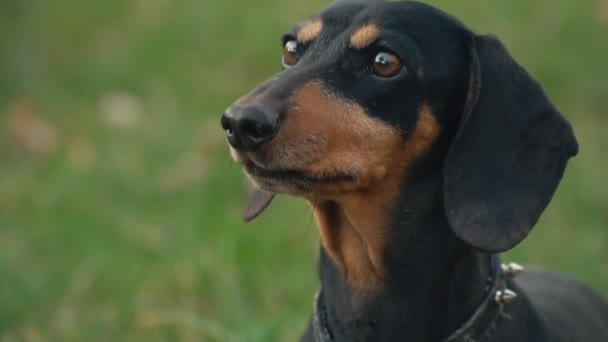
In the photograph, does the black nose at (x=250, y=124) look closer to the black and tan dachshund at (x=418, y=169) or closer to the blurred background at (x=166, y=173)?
the black and tan dachshund at (x=418, y=169)

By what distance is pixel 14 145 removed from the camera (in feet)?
24.6

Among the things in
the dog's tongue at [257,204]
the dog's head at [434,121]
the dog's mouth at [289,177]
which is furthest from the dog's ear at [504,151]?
the dog's tongue at [257,204]

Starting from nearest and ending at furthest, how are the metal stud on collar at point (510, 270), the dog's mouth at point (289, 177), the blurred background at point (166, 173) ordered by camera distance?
1. the dog's mouth at point (289, 177)
2. the metal stud on collar at point (510, 270)
3. the blurred background at point (166, 173)

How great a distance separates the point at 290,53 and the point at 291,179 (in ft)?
1.96

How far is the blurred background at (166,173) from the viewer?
207 inches

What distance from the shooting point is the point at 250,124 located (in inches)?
128

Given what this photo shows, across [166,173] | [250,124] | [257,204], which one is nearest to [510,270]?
[257,204]

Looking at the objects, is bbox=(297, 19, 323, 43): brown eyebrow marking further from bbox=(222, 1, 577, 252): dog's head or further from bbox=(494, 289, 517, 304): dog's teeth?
bbox=(494, 289, 517, 304): dog's teeth

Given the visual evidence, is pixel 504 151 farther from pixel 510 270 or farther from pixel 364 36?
pixel 364 36

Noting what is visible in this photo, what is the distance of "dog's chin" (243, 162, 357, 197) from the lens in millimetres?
3385

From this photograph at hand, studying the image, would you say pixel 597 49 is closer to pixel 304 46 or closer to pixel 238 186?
pixel 238 186

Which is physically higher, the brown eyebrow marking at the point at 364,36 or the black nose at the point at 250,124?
the brown eyebrow marking at the point at 364,36

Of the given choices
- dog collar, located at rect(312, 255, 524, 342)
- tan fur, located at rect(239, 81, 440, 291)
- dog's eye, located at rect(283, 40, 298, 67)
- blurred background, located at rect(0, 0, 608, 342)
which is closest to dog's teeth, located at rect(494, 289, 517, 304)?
dog collar, located at rect(312, 255, 524, 342)

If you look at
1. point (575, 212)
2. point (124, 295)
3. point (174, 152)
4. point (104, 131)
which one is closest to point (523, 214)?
point (124, 295)
